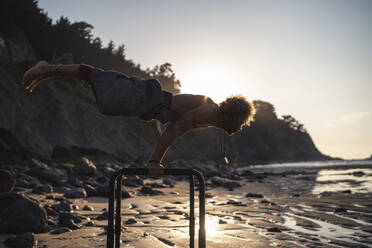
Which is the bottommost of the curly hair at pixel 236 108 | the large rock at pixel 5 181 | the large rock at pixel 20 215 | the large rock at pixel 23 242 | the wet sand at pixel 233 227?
the wet sand at pixel 233 227

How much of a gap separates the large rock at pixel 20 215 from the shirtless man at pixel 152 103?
164 cm

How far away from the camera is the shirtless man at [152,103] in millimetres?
2955

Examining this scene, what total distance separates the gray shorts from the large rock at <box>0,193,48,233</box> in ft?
5.99

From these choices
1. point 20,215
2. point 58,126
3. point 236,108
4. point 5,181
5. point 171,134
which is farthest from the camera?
point 58,126

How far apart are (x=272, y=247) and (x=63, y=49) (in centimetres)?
4236

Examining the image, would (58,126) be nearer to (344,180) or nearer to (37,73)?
(344,180)

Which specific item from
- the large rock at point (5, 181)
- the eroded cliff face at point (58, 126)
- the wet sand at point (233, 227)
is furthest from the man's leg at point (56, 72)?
the eroded cliff face at point (58, 126)

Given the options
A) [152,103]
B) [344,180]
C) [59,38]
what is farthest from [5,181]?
[59,38]

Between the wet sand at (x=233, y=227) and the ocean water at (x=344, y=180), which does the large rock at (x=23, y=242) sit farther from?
the ocean water at (x=344, y=180)

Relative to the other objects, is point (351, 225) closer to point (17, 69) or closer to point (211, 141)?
point (17, 69)

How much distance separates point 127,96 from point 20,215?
2145 millimetres

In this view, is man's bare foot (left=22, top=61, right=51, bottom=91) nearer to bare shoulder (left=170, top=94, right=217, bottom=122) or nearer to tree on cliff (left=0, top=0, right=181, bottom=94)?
bare shoulder (left=170, top=94, right=217, bottom=122)

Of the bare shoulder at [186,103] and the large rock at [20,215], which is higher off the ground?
the bare shoulder at [186,103]

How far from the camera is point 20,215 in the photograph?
148 inches
